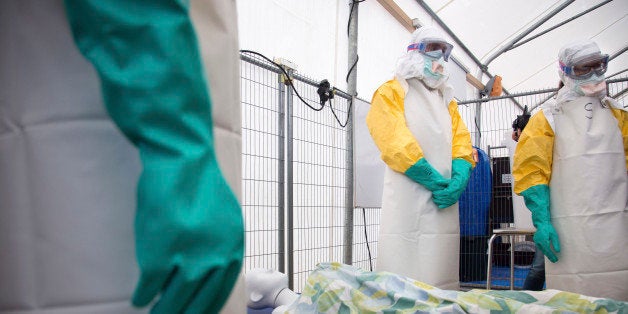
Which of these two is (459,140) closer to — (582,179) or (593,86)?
(582,179)

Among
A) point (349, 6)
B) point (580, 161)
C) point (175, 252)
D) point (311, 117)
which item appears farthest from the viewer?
point (349, 6)

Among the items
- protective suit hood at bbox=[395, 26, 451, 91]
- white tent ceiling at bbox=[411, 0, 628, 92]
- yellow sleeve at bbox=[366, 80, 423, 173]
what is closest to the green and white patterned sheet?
yellow sleeve at bbox=[366, 80, 423, 173]

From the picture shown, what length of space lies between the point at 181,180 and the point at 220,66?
20 cm

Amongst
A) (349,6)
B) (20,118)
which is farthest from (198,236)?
(349,6)

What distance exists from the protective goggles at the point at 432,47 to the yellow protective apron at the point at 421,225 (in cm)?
35

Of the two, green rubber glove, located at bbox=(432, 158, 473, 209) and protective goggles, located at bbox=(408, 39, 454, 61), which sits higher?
protective goggles, located at bbox=(408, 39, 454, 61)

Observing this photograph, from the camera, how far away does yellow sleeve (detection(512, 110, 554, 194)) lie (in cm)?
239

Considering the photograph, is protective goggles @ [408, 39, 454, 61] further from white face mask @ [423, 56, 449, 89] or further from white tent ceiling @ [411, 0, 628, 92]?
white tent ceiling @ [411, 0, 628, 92]

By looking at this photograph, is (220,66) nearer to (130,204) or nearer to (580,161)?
(130,204)

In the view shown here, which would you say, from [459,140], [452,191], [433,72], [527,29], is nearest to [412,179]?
[452,191]

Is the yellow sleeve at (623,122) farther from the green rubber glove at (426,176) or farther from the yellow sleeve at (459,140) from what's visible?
the green rubber glove at (426,176)

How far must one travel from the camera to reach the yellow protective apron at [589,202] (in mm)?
2244

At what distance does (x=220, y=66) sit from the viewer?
61 cm

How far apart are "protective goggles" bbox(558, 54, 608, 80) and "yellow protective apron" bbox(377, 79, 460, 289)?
0.82 m
